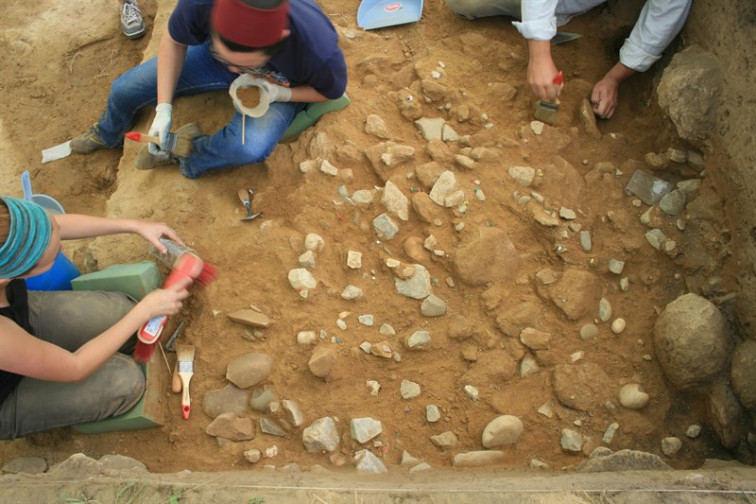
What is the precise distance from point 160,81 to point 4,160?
155cm

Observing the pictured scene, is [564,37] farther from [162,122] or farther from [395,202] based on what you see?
[162,122]

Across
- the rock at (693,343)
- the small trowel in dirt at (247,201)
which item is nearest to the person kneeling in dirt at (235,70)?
the small trowel in dirt at (247,201)

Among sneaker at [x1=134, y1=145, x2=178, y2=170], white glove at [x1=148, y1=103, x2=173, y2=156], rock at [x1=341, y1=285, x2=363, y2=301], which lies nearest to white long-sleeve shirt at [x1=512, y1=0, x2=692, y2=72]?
rock at [x1=341, y1=285, x2=363, y2=301]

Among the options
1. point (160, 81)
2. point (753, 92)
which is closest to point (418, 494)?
point (753, 92)

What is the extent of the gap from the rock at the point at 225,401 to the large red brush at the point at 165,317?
27 cm

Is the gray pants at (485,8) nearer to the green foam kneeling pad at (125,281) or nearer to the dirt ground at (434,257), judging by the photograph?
the dirt ground at (434,257)

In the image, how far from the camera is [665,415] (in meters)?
1.82

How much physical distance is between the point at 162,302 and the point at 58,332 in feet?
1.54

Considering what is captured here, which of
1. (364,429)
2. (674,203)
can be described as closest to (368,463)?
(364,429)

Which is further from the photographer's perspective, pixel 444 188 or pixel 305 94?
pixel 305 94

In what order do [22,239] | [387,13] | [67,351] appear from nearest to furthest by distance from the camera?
[22,239], [67,351], [387,13]

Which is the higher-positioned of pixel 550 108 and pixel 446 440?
pixel 550 108

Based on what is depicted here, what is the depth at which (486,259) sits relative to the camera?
2004mm

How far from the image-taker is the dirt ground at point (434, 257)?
182 centimetres
